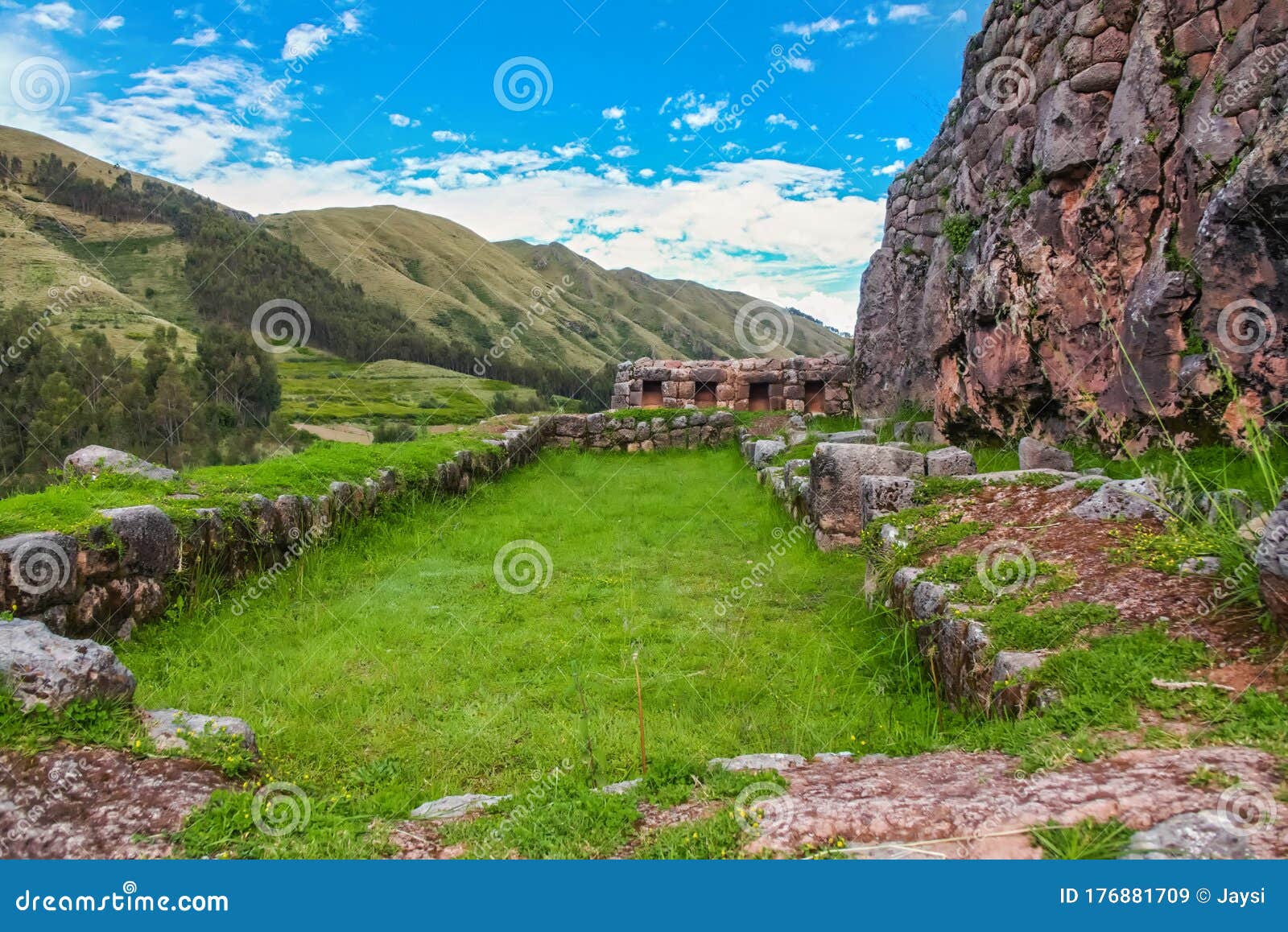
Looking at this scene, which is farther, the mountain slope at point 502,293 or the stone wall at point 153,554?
the mountain slope at point 502,293

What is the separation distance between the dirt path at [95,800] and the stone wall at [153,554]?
173 centimetres

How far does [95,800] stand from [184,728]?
1.99 ft

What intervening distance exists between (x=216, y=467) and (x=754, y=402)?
16009 mm

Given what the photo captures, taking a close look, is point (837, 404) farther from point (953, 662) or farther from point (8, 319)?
point (8, 319)

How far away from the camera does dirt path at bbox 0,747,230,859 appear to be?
260 cm

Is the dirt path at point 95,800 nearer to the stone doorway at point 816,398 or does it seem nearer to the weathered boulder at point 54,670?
the weathered boulder at point 54,670

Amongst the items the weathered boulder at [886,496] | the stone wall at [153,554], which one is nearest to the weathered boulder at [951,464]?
the weathered boulder at [886,496]

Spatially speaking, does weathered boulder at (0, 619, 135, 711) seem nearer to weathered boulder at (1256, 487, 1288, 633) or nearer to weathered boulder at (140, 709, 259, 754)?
weathered boulder at (140, 709, 259, 754)

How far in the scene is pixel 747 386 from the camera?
70.9 feet

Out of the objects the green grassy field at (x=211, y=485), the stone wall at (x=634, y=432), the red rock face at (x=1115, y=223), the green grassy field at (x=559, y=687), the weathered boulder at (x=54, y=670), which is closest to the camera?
the green grassy field at (x=559, y=687)

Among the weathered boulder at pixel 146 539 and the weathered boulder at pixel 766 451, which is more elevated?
the weathered boulder at pixel 766 451

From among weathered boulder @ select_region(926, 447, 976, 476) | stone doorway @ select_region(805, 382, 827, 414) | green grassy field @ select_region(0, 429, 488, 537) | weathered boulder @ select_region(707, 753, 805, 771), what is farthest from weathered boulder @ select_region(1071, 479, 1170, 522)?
stone doorway @ select_region(805, 382, 827, 414)

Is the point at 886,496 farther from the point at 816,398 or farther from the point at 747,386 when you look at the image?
the point at 816,398

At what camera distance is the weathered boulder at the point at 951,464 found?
7.99m
